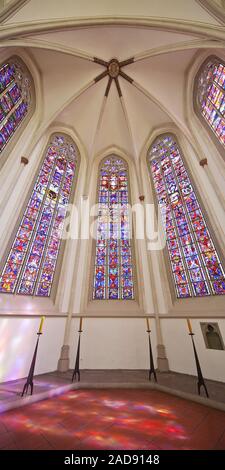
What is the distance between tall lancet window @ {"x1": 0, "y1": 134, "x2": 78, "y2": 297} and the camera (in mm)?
5043

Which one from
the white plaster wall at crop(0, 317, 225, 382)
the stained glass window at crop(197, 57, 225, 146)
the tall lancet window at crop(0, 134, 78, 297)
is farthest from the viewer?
the stained glass window at crop(197, 57, 225, 146)

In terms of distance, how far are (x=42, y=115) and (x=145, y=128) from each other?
187 inches

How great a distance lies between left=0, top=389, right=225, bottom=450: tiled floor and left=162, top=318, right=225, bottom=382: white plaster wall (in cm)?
157

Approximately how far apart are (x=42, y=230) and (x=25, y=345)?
3342 millimetres

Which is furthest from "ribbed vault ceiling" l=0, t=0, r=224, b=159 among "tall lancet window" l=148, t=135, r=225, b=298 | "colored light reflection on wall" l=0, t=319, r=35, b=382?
"colored light reflection on wall" l=0, t=319, r=35, b=382

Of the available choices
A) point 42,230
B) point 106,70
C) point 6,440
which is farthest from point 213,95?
point 6,440

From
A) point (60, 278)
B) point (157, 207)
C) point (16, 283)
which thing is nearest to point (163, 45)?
point (157, 207)

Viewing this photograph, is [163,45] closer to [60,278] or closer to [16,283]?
[60,278]

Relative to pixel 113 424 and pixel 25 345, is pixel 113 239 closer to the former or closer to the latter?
pixel 25 345

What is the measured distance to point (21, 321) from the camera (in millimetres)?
4480

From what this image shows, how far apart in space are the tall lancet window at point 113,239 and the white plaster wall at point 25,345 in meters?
1.76

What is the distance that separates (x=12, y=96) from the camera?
5555 mm

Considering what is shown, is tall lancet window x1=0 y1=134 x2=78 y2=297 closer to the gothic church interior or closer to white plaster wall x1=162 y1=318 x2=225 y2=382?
the gothic church interior

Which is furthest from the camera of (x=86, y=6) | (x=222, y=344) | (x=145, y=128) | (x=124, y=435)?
(x=145, y=128)
